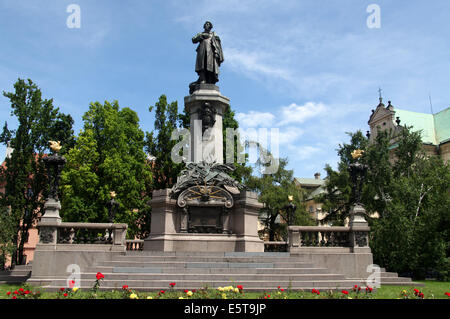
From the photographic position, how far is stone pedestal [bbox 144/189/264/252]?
54.3 ft

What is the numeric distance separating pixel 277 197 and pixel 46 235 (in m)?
29.3

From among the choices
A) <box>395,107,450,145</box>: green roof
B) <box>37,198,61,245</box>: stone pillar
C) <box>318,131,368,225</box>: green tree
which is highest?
<box>395,107,450,145</box>: green roof

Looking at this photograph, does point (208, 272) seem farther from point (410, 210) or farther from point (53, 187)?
point (410, 210)

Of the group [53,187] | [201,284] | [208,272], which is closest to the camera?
[201,284]

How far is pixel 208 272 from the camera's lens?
13.3m

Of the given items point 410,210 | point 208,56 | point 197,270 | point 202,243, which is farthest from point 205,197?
point 410,210

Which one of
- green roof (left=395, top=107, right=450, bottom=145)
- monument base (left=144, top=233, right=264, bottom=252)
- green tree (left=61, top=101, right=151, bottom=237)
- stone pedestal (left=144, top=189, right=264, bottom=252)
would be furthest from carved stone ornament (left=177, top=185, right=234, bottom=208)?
green roof (left=395, top=107, right=450, bottom=145)

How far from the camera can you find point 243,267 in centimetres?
1386

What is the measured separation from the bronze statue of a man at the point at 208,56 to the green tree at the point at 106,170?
45.9ft

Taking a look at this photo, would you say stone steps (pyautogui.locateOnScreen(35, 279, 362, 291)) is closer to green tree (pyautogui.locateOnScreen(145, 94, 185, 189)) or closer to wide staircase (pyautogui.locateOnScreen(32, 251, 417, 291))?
wide staircase (pyautogui.locateOnScreen(32, 251, 417, 291))

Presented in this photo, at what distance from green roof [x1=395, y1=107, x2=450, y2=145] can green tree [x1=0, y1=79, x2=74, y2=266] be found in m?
44.3

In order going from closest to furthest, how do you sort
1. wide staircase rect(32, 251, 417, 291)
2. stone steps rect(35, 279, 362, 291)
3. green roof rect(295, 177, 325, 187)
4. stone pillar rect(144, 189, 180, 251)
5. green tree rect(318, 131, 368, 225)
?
1. stone steps rect(35, 279, 362, 291)
2. wide staircase rect(32, 251, 417, 291)
3. stone pillar rect(144, 189, 180, 251)
4. green tree rect(318, 131, 368, 225)
5. green roof rect(295, 177, 325, 187)

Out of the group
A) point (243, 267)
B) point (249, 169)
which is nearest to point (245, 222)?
point (243, 267)

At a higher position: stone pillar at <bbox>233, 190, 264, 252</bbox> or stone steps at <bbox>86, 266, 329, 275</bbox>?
stone pillar at <bbox>233, 190, 264, 252</bbox>
